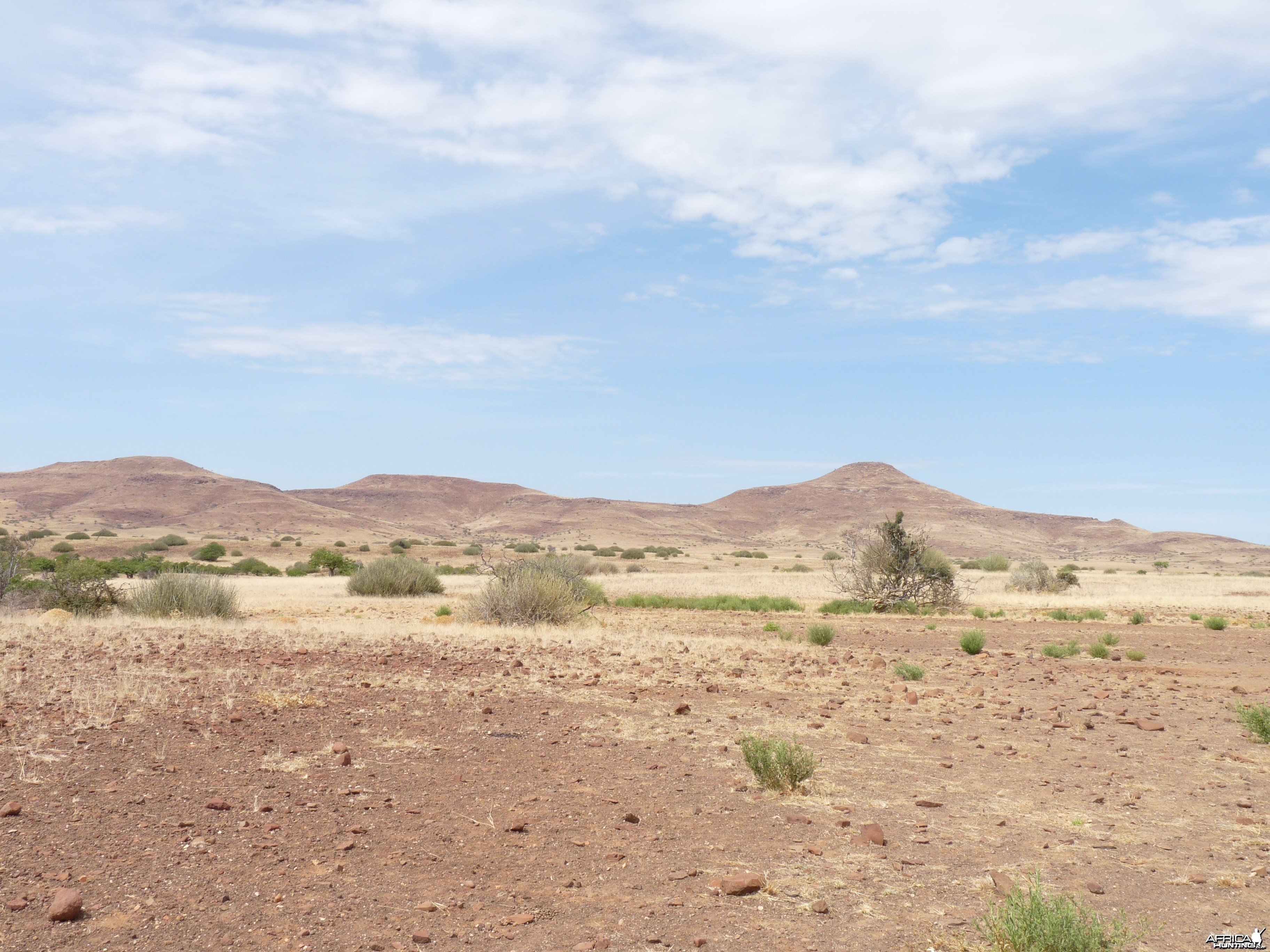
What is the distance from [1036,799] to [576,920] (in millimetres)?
4513

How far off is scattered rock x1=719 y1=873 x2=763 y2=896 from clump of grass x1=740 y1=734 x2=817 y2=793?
2037 millimetres

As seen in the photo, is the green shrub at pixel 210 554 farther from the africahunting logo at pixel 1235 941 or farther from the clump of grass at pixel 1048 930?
the africahunting logo at pixel 1235 941

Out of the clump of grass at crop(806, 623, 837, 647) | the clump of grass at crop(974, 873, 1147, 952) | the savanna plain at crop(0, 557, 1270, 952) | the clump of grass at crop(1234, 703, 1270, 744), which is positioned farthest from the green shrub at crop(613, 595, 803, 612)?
the clump of grass at crop(974, 873, 1147, 952)

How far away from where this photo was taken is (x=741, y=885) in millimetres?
5359

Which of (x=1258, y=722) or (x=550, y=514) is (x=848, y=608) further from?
(x=550, y=514)

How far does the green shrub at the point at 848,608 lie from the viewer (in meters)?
29.1

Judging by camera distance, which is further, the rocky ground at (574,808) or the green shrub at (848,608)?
the green shrub at (848,608)

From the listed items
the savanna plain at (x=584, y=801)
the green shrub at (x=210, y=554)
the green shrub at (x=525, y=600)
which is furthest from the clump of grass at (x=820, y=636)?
the green shrub at (x=210, y=554)

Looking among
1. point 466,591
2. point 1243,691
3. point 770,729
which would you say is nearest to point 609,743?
point 770,729

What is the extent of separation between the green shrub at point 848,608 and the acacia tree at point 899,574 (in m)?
0.23

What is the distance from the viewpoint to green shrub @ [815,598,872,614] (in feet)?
95.5

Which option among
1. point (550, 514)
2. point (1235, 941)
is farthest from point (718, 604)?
point (550, 514)

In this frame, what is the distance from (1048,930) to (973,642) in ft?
48.6

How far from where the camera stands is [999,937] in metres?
4.45
